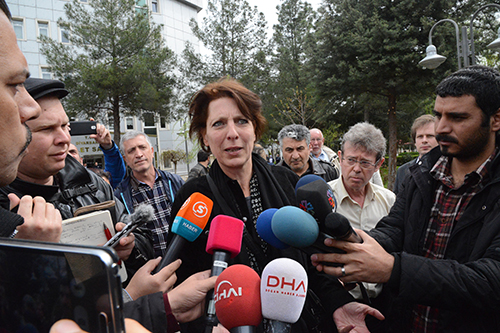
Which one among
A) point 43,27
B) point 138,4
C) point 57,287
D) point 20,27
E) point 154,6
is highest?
point 154,6

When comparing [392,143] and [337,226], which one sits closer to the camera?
[337,226]

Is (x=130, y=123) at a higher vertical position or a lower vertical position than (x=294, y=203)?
higher

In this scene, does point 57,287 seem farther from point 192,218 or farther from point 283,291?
point 192,218

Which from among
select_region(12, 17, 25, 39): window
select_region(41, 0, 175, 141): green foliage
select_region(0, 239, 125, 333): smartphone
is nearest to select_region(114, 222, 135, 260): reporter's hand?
select_region(0, 239, 125, 333): smartphone

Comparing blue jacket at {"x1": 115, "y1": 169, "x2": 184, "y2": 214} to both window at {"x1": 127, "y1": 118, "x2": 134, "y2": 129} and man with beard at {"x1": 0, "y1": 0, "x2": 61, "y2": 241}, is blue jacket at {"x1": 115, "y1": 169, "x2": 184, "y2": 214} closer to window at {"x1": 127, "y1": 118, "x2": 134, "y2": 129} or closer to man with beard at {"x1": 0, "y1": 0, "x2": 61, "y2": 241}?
man with beard at {"x1": 0, "y1": 0, "x2": 61, "y2": 241}

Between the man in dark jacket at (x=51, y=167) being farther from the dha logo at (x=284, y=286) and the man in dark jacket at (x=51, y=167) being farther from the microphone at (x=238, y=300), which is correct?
the dha logo at (x=284, y=286)

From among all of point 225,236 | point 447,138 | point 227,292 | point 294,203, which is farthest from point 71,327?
point 447,138

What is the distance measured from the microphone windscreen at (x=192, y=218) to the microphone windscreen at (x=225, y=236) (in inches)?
7.3

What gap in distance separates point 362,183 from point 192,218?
5.59 feet

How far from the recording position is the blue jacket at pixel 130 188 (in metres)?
3.55

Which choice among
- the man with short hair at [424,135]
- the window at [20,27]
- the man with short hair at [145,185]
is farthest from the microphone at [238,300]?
the window at [20,27]

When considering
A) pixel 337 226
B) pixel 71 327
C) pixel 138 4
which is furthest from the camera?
pixel 138 4

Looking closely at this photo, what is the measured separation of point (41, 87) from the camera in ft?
5.34

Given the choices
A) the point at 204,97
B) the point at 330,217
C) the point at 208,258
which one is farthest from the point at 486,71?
the point at 208,258
